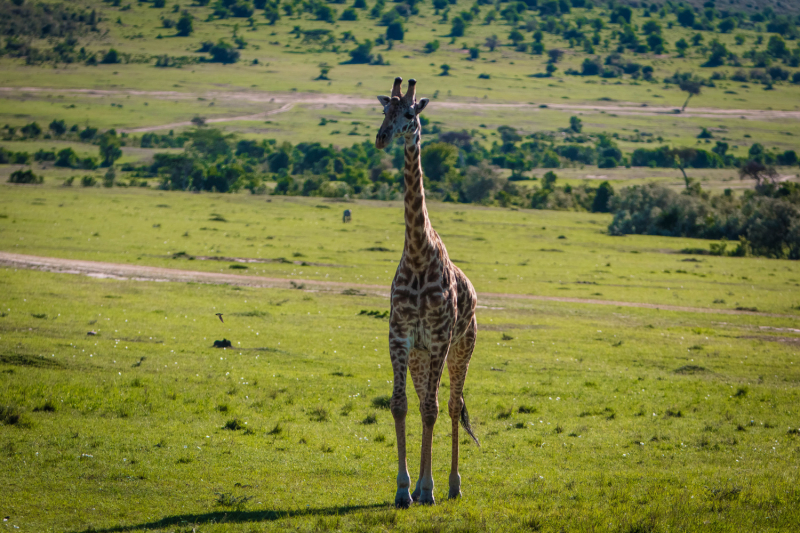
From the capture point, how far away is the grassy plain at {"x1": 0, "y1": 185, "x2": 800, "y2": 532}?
8781 millimetres

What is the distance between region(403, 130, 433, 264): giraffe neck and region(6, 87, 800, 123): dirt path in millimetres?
133668

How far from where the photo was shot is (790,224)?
4728 centimetres

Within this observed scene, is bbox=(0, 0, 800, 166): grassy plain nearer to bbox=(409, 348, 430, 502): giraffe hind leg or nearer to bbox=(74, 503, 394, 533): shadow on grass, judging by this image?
bbox=(409, 348, 430, 502): giraffe hind leg

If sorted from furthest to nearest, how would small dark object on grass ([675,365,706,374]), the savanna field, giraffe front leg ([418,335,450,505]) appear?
small dark object on grass ([675,365,706,374])
the savanna field
giraffe front leg ([418,335,450,505])

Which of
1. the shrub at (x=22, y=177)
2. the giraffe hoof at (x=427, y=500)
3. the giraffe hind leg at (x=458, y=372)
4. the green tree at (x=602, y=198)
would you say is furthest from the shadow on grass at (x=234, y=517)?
the green tree at (x=602, y=198)

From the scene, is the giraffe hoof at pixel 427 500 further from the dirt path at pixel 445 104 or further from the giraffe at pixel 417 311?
the dirt path at pixel 445 104

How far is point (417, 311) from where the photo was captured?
8867 mm

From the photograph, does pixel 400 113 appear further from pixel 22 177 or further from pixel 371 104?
pixel 371 104

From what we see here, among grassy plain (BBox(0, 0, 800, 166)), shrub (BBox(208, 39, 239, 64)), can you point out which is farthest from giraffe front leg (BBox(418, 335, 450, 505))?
shrub (BBox(208, 39, 239, 64))

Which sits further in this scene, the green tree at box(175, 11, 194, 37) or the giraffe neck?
the green tree at box(175, 11, 194, 37)

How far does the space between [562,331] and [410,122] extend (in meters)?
16.0

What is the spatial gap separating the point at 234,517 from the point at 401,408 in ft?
7.37

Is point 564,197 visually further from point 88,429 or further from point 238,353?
point 88,429

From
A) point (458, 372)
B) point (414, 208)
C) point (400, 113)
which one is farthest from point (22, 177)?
point (400, 113)
